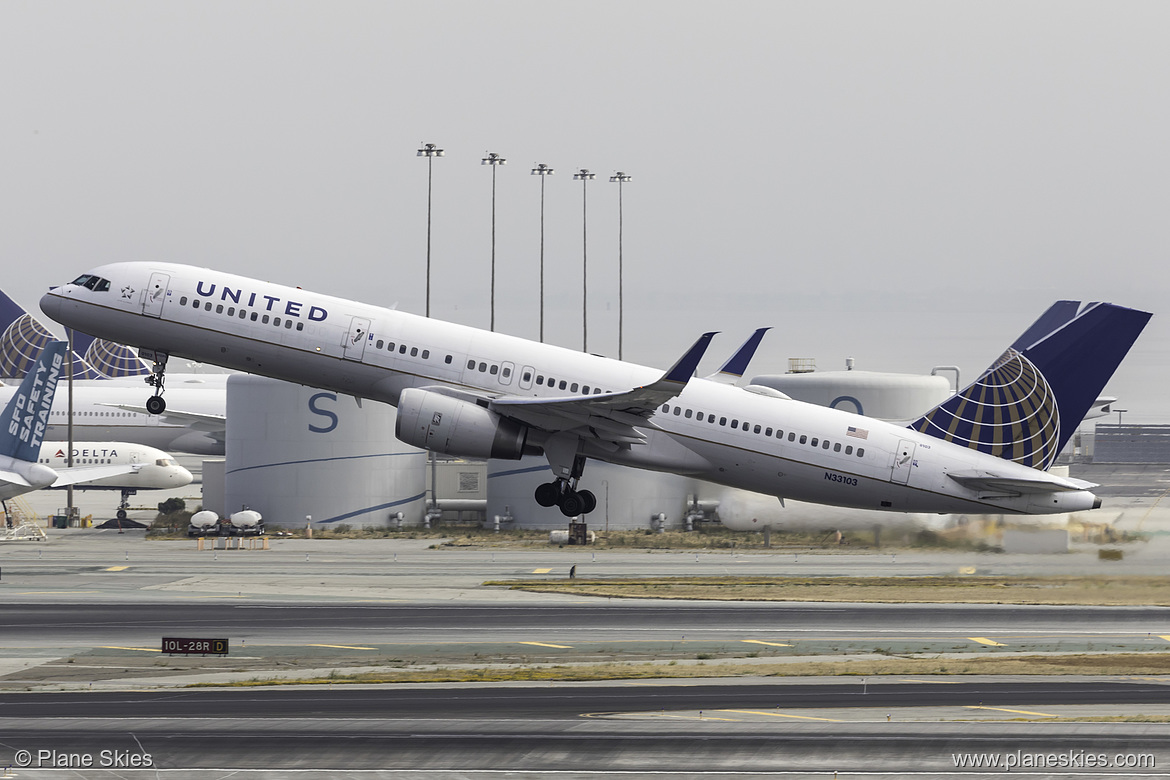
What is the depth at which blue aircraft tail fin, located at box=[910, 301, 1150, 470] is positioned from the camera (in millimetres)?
48344

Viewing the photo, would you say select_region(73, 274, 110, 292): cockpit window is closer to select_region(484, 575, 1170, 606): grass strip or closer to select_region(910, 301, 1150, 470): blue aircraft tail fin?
select_region(484, 575, 1170, 606): grass strip

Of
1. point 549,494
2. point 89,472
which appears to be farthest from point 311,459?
point 549,494

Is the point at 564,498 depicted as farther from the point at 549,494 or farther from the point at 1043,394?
the point at 1043,394

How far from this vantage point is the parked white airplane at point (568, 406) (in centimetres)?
4459

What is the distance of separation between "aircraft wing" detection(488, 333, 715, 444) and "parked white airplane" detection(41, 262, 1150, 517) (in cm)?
7

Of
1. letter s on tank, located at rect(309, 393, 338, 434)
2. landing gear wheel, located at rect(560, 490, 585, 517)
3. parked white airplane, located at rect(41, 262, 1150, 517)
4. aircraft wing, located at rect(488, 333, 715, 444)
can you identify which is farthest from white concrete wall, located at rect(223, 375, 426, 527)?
aircraft wing, located at rect(488, 333, 715, 444)

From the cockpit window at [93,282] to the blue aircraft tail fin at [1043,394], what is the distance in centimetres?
2948

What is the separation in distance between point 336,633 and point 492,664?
28.9 feet

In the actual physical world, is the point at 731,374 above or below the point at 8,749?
above

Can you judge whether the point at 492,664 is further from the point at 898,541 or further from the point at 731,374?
the point at 898,541

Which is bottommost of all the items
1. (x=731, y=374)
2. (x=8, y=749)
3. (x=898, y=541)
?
(x=8, y=749)

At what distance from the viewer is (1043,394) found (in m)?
48.9

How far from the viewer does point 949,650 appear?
44531 mm

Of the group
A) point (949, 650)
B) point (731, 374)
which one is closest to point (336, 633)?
point (731, 374)
